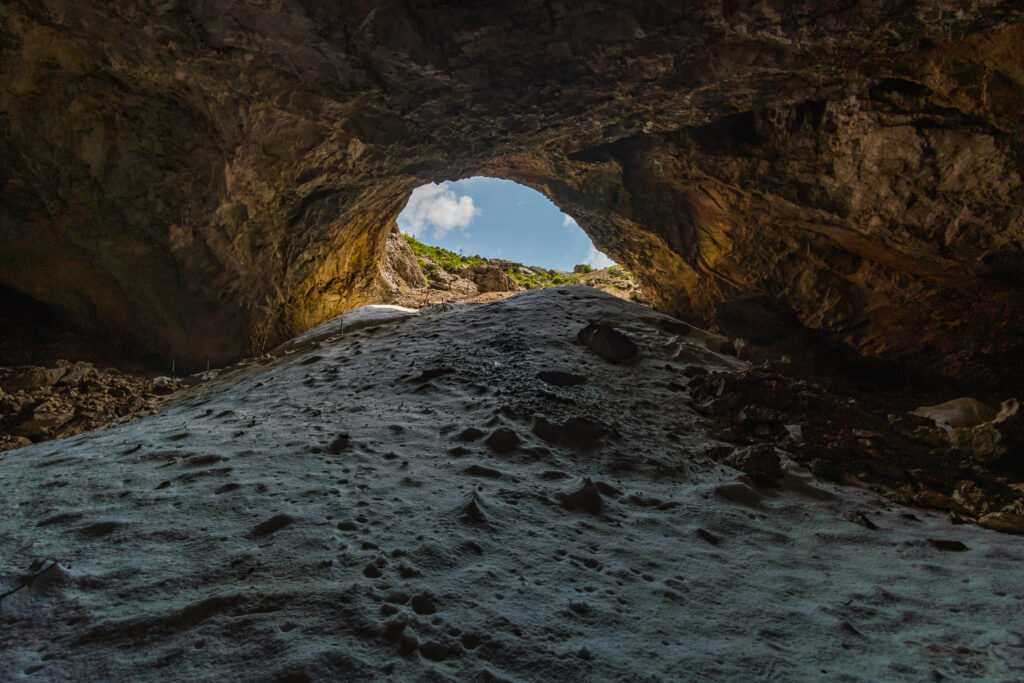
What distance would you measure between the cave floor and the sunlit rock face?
132 inches

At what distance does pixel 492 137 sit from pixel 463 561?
5.37 m

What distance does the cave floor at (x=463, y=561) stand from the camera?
143 centimetres

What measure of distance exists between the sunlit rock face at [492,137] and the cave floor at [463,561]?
3361mm

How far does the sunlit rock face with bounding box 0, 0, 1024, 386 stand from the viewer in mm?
4320

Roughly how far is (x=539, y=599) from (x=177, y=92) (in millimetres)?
5993

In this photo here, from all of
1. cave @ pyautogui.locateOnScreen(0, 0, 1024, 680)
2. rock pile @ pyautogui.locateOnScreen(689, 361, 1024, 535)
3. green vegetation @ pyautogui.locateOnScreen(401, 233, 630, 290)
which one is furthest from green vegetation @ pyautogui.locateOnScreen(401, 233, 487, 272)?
rock pile @ pyautogui.locateOnScreen(689, 361, 1024, 535)

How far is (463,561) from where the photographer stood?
195 centimetres

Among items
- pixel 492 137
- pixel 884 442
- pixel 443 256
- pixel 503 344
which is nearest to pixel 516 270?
pixel 443 256

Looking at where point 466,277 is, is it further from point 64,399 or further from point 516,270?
point 64,399

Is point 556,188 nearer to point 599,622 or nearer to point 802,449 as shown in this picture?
point 802,449

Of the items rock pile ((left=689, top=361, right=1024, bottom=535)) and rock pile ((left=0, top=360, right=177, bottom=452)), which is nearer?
rock pile ((left=689, top=361, right=1024, bottom=535))

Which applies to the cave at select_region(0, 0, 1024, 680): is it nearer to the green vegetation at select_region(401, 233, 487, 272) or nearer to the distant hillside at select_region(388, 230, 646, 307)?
the distant hillside at select_region(388, 230, 646, 307)

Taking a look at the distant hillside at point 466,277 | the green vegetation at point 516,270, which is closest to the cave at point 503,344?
the distant hillside at point 466,277

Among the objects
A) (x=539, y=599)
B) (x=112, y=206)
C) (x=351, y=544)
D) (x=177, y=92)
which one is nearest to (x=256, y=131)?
(x=177, y=92)
